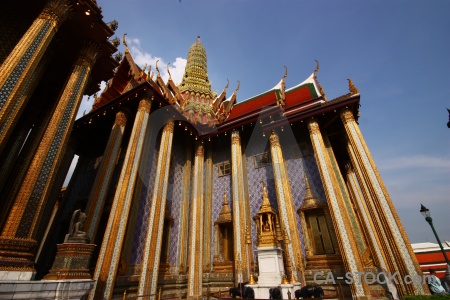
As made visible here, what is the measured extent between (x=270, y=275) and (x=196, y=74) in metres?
17.6

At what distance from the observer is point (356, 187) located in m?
12.0

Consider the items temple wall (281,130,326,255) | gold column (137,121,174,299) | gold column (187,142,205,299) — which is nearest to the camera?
Answer: gold column (137,121,174,299)

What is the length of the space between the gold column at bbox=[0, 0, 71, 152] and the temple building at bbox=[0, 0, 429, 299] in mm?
24

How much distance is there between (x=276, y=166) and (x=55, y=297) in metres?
8.33

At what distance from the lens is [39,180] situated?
5.09 m

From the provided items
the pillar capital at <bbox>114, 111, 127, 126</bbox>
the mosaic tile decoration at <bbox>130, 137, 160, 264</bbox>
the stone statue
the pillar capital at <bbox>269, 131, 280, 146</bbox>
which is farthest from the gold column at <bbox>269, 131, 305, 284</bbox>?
the pillar capital at <bbox>114, 111, 127, 126</bbox>

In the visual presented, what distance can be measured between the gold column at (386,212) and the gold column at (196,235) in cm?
670

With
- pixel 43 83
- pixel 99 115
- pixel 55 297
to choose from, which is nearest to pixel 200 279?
pixel 55 297

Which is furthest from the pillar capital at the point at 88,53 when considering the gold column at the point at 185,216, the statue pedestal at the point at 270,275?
the statue pedestal at the point at 270,275

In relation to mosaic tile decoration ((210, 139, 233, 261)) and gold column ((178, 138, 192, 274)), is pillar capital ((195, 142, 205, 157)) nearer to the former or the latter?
gold column ((178, 138, 192, 274))

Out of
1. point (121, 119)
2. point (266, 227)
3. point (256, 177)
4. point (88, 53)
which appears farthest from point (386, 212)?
point (88, 53)

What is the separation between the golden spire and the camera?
61.8ft

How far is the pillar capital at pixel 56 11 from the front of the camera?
5.73 meters

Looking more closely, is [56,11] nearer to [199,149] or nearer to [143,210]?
[143,210]
